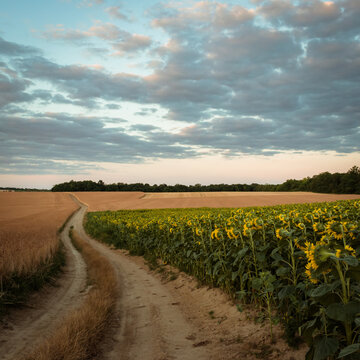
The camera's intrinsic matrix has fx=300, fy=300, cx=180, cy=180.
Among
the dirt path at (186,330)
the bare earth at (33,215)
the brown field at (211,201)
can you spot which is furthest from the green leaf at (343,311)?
the brown field at (211,201)

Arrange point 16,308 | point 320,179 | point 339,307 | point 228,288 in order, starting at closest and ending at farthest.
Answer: point 339,307, point 228,288, point 16,308, point 320,179

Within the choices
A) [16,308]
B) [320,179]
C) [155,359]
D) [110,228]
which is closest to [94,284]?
[16,308]

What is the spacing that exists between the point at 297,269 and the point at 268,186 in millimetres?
135323

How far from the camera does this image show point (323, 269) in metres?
3.44

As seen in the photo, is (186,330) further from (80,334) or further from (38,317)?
(38,317)

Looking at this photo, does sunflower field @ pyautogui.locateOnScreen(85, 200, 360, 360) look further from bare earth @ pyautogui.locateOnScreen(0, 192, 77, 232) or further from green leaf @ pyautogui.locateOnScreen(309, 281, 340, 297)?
bare earth @ pyautogui.locateOnScreen(0, 192, 77, 232)

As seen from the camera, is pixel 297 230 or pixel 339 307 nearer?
pixel 339 307

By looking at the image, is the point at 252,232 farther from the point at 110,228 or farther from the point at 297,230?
the point at 110,228

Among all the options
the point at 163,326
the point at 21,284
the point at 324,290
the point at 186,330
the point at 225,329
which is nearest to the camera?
the point at 324,290

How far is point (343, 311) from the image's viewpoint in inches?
127

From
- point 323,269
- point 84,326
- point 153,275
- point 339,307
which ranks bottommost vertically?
point 153,275

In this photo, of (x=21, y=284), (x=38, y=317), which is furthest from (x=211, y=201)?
(x=38, y=317)

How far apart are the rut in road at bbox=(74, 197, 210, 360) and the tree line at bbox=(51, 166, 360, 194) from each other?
10115 centimetres

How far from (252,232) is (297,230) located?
892mm
